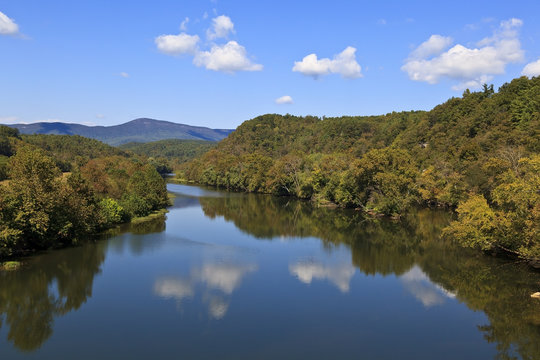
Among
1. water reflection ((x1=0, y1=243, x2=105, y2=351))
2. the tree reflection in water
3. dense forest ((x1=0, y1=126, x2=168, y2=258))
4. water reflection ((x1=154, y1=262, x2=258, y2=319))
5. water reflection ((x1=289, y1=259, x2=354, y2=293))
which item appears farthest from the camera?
dense forest ((x1=0, y1=126, x2=168, y2=258))

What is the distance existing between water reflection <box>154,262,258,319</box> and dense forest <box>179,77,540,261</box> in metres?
19.4

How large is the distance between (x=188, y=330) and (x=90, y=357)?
16.0ft

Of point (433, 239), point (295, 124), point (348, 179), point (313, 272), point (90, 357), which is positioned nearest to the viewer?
point (90, 357)

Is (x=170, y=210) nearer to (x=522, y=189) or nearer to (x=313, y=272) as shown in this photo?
(x=313, y=272)

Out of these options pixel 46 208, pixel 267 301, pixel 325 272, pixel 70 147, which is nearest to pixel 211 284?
pixel 267 301

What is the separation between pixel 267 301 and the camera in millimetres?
26422

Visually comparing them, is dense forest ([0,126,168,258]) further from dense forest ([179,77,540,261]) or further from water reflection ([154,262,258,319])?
dense forest ([179,77,540,261])

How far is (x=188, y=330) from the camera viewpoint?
71.3 ft

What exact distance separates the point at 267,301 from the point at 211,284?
4862 mm

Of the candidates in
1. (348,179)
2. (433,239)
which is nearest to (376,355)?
(433,239)

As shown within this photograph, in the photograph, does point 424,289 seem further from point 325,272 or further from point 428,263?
point 325,272

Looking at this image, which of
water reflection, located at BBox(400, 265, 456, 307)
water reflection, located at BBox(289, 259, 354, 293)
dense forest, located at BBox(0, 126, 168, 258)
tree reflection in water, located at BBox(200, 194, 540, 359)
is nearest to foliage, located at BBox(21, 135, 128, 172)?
dense forest, located at BBox(0, 126, 168, 258)

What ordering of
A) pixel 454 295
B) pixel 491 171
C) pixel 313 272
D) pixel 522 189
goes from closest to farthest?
1. pixel 454 295
2. pixel 522 189
3. pixel 313 272
4. pixel 491 171

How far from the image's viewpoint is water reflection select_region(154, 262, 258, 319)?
2584cm
